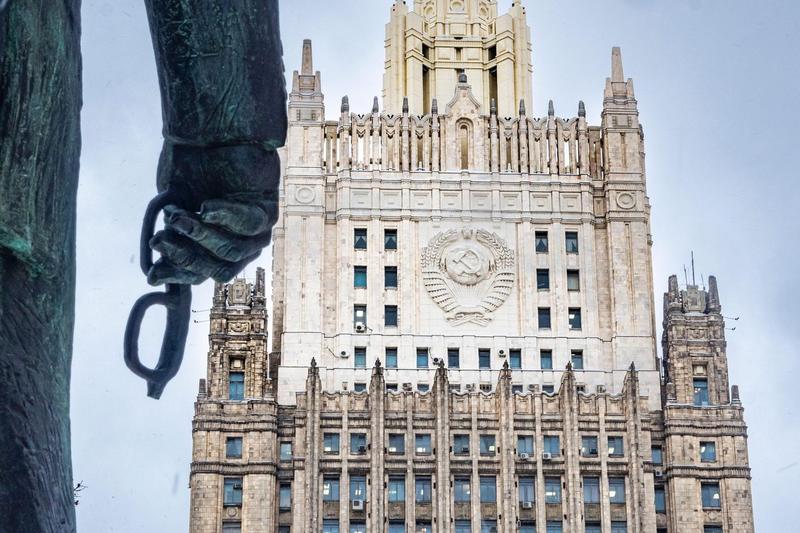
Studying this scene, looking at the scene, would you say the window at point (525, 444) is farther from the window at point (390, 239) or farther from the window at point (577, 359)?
the window at point (390, 239)

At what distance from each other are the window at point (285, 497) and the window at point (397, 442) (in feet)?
12.6

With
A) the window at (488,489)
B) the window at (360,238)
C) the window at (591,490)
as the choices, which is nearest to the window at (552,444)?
the window at (591,490)

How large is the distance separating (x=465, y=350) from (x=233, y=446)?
30.7 feet

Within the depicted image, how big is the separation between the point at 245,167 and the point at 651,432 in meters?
67.2

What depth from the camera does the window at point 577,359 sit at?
238 ft

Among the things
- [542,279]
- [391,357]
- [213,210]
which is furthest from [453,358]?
[213,210]

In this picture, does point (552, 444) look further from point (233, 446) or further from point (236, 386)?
point (236, 386)

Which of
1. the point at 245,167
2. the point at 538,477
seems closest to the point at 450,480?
the point at 538,477

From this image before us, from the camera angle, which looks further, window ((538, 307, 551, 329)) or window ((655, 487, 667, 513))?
window ((538, 307, 551, 329))

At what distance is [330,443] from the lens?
228 feet

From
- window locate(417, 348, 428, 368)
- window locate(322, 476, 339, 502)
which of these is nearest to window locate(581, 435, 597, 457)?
window locate(417, 348, 428, 368)

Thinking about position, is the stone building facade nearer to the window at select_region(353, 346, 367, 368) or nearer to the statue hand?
the window at select_region(353, 346, 367, 368)

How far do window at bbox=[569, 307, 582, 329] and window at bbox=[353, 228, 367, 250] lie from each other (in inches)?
323

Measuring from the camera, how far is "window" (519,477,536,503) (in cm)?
6869
